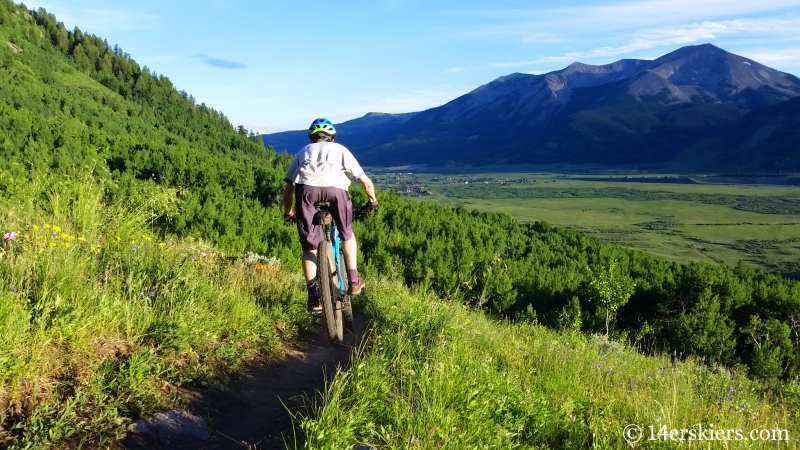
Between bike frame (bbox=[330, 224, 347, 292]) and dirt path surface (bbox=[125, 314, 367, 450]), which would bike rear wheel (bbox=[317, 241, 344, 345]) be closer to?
bike frame (bbox=[330, 224, 347, 292])

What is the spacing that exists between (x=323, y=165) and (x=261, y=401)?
225 cm

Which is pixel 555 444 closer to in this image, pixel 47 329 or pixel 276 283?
pixel 47 329

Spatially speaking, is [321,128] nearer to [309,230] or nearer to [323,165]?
[323,165]

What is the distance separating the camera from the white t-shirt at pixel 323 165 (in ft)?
17.5

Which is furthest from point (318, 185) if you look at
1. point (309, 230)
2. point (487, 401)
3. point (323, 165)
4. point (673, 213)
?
point (673, 213)

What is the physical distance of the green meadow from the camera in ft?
229

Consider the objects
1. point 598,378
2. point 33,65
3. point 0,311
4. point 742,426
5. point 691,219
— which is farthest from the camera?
point 691,219

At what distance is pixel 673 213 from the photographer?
103 metres

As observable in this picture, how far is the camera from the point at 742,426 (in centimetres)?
394

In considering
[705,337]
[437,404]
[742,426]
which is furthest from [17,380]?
[705,337]

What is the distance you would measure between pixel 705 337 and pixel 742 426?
56.1 feet

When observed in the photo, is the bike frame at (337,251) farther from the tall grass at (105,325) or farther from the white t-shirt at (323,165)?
the tall grass at (105,325)

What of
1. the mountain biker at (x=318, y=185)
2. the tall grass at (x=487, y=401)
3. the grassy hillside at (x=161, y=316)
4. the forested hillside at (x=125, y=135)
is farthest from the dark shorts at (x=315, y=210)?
the forested hillside at (x=125, y=135)

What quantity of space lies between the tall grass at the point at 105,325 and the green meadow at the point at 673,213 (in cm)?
6589
